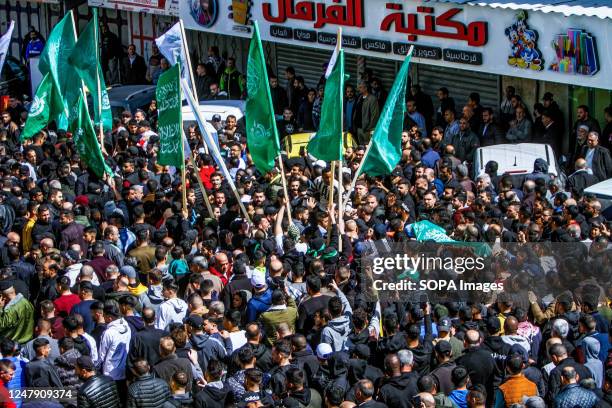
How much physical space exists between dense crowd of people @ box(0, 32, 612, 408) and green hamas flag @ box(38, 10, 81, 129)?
872mm

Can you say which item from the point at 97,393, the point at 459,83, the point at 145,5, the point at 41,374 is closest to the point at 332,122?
the point at 41,374

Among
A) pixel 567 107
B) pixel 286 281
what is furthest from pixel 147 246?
pixel 567 107

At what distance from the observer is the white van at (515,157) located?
720 inches

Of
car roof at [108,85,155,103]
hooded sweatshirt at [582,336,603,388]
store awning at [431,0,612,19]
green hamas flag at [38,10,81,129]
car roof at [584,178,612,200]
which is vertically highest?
store awning at [431,0,612,19]

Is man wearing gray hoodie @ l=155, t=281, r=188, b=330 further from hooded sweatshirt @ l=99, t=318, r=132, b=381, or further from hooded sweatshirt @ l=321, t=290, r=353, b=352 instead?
hooded sweatshirt @ l=321, t=290, r=353, b=352

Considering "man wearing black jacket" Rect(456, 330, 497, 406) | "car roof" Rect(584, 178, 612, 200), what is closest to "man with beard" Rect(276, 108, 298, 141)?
"car roof" Rect(584, 178, 612, 200)

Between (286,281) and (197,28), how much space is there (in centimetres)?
1510

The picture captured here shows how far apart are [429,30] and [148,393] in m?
12.2

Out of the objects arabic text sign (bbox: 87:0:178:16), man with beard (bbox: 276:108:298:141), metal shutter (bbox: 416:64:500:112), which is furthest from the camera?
arabic text sign (bbox: 87:0:178:16)

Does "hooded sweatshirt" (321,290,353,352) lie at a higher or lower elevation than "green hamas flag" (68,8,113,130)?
lower

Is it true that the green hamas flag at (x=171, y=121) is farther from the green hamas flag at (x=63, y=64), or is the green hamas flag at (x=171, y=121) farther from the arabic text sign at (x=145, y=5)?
the arabic text sign at (x=145, y=5)

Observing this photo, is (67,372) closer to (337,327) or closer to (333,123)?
(337,327)

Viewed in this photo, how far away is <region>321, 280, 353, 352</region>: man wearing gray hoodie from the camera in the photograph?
12.1 m

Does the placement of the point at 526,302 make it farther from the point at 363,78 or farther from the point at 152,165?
the point at 363,78
